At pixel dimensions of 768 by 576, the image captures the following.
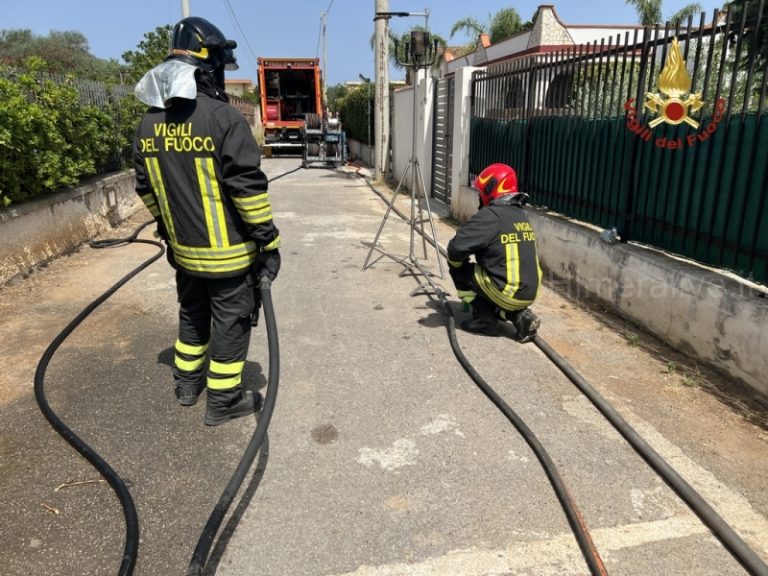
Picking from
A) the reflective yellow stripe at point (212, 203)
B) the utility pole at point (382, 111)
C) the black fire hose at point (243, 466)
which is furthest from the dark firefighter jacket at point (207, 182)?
the utility pole at point (382, 111)

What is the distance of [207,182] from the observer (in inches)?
115

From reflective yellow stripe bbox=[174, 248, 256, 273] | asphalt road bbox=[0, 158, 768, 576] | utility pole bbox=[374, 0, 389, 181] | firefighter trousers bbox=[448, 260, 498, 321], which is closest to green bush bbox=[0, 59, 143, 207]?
asphalt road bbox=[0, 158, 768, 576]

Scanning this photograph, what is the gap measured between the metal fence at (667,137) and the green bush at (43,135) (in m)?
5.57

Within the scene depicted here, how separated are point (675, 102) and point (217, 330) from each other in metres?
3.81

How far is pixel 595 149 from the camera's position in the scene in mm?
5523

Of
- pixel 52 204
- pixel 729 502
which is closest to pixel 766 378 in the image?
pixel 729 502

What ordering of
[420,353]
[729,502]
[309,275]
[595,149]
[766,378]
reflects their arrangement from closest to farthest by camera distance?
[729,502] → [766,378] → [420,353] → [595,149] → [309,275]

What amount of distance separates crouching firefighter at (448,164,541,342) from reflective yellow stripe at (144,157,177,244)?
212 centimetres

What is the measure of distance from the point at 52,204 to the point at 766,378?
708 centimetres

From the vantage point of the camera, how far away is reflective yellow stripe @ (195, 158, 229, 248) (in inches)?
113

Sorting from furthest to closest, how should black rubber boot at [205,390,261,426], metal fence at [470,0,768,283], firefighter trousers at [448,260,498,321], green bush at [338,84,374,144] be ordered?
green bush at [338,84,374,144] < firefighter trousers at [448,260,498,321] < metal fence at [470,0,768,283] < black rubber boot at [205,390,261,426]

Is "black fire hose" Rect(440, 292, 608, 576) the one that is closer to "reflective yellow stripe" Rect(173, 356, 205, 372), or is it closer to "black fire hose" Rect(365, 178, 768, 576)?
"black fire hose" Rect(365, 178, 768, 576)

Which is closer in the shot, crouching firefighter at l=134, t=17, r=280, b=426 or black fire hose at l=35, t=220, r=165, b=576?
black fire hose at l=35, t=220, r=165, b=576

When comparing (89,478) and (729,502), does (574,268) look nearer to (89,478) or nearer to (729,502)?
(729,502)
